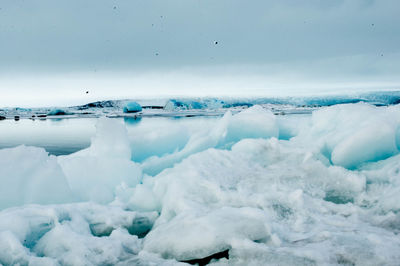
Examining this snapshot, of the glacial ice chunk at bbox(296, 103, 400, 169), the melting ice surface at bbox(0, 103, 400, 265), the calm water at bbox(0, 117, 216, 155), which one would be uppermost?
the glacial ice chunk at bbox(296, 103, 400, 169)

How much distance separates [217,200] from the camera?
411 cm

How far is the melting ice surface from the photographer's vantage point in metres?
2.66

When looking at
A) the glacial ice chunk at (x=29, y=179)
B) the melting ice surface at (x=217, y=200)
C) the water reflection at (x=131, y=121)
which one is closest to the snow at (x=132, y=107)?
the water reflection at (x=131, y=121)

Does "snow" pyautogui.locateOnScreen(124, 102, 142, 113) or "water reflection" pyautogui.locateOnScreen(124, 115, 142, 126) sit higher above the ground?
"snow" pyautogui.locateOnScreen(124, 102, 142, 113)

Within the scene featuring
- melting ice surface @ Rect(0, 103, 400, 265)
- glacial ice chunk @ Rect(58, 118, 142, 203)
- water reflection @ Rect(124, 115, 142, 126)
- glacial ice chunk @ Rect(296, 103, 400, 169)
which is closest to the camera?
melting ice surface @ Rect(0, 103, 400, 265)

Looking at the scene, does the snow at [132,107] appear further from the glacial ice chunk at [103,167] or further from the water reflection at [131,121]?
the glacial ice chunk at [103,167]

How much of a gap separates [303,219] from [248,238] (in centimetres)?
95

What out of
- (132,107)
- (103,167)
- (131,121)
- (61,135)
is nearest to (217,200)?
(103,167)

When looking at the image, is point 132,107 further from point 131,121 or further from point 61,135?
point 61,135

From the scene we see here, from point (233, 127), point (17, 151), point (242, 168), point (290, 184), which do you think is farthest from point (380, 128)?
point (17, 151)

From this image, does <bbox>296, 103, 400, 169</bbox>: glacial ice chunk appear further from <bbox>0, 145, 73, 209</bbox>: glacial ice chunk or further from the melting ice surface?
<bbox>0, 145, 73, 209</bbox>: glacial ice chunk

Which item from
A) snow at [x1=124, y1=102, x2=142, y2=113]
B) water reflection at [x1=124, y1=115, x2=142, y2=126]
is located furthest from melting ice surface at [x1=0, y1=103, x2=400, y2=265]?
snow at [x1=124, y1=102, x2=142, y2=113]

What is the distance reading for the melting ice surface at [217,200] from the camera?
2662 millimetres

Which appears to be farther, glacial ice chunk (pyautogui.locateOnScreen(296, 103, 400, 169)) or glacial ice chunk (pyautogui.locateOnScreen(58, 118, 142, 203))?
glacial ice chunk (pyautogui.locateOnScreen(296, 103, 400, 169))
